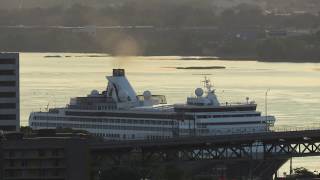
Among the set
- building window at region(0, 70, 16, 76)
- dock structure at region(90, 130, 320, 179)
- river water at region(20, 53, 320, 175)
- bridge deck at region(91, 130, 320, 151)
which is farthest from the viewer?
river water at region(20, 53, 320, 175)

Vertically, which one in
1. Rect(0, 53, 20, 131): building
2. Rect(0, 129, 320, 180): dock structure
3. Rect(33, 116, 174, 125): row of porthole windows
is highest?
Rect(0, 53, 20, 131): building

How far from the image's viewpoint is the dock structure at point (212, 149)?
20.9 meters

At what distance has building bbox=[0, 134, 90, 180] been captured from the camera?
18438 mm

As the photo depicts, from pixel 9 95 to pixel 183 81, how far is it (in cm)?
2727

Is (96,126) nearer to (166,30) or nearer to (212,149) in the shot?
(212,149)

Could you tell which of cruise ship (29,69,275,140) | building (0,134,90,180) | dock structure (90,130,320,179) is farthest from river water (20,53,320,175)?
building (0,134,90,180)

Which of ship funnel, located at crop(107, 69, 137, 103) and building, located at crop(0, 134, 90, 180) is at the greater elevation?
ship funnel, located at crop(107, 69, 137, 103)

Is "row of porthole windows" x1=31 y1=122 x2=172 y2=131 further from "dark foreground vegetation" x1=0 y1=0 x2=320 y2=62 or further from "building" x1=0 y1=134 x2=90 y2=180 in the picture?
"dark foreground vegetation" x1=0 y1=0 x2=320 y2=62

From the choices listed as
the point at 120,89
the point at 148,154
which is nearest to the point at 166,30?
the point at 120,89

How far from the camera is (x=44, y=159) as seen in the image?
60.7ft

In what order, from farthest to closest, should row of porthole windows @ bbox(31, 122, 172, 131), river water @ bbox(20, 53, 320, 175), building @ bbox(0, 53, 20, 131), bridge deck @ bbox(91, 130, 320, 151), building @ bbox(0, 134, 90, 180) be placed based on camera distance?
1. river water @ bbox(20, 53, 320, 175)
2. row of porthole windows @ bbox(31, 122, 172, 131)
3. building @ bbox(0, 53, 20, 131)
4. bridge deck @ bbox(91, 130, 320, 151)
5. building @ bbox(0, 134, 90, 180)

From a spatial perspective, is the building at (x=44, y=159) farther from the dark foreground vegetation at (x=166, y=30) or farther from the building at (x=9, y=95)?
the dark foreground vegetation at (x=166, y=30)

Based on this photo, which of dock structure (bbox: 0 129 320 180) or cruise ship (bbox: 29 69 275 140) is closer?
dock structure (bbox: 0 129 320 180)

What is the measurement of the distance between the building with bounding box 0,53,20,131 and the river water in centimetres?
424
